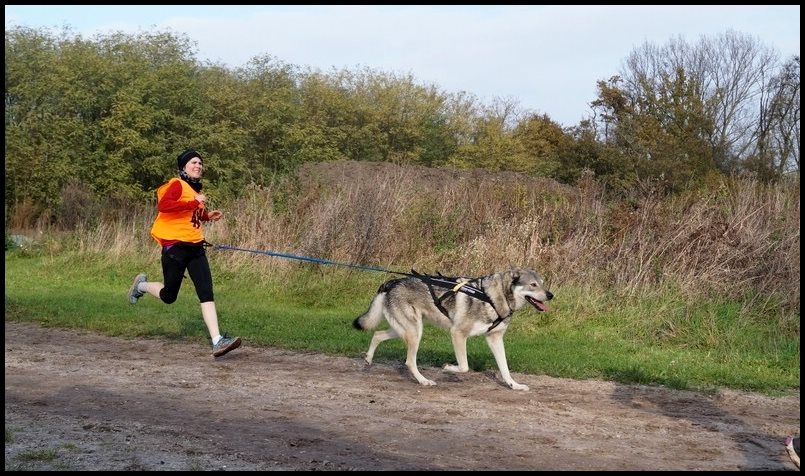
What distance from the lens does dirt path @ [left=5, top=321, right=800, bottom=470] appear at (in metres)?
5.49

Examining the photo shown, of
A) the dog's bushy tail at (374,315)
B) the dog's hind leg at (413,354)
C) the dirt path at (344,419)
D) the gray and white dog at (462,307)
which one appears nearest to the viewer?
the dirt path at (344,419)

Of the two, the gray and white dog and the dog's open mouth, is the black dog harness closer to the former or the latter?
the gray and white dog

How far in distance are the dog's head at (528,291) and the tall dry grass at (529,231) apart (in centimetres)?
398

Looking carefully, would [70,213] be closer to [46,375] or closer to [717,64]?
[46,375]

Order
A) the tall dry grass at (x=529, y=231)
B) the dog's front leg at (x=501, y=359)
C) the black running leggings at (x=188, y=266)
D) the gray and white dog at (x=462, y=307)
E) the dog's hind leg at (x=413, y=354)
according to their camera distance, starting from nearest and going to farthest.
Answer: the dog's front leg at (x=501, y=359)
the dog's hind leg at (x=413, y=354)
the gray and white dog at (x=462, y=307)
the black running leggings at (x=188, y=266)
the tall dry grass at (x=529, y=231)

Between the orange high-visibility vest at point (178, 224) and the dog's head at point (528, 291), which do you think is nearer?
the dog's head at point (528, 291)

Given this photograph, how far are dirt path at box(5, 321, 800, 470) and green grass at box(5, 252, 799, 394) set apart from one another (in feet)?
2.13

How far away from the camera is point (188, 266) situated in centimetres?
924

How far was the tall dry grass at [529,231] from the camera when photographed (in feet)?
40.8

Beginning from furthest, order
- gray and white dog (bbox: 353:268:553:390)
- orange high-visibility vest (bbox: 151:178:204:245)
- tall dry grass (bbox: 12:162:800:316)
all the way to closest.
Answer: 1. tall dry grass (bbox: 12:162:800:316)
2. orange high-visibility vest (bbox: 151:178:204:245)
3. gray and white dog (bbox: 353:268:553:390)

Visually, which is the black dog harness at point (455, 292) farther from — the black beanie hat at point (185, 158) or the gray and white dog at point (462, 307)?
the black beanie hat at point (185, 158)

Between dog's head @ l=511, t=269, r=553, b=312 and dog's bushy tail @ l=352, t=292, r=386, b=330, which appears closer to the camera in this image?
dog's head @ l=511, t=269, r=553, b=312

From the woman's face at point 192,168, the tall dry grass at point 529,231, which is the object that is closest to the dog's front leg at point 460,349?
the woman's face at point 192,168

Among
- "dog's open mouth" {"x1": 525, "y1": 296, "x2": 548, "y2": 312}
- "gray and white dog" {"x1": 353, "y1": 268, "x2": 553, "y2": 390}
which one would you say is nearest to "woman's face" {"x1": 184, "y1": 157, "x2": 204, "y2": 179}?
"gray and white dog" {"x1": 353, "y1": 268, "x2": 553, "y2": 390}
